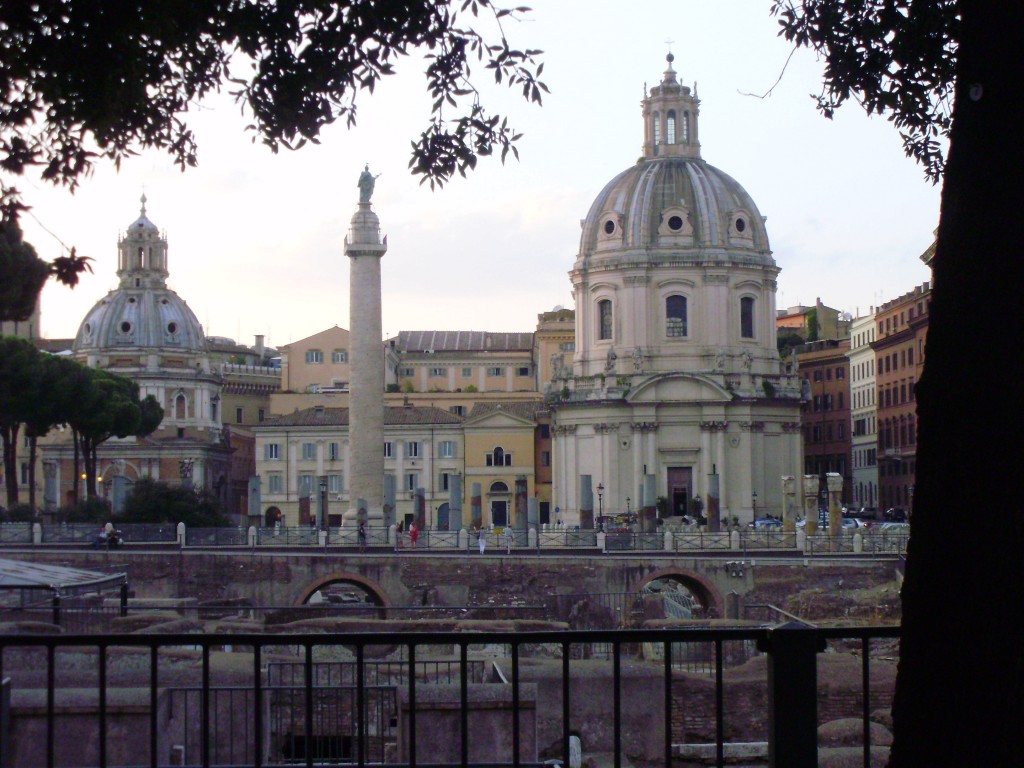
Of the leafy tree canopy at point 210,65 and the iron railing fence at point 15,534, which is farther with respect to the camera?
the iron railing fence at point 15,534

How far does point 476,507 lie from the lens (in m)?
73.1

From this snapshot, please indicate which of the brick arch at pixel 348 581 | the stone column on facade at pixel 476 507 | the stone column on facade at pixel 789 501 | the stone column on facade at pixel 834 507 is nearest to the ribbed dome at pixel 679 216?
the stone column on facade at pixel 476 507

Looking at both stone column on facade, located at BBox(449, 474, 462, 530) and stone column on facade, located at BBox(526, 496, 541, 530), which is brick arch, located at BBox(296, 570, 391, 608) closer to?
stone column on facade, located at BBox(449, 474, 462, 530)

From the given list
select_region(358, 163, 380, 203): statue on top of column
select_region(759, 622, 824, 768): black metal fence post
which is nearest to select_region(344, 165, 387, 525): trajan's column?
select_region(358, 163, 380, 203): statue on top of column

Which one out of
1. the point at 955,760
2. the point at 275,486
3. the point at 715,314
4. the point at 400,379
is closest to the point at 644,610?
the point at 955,760

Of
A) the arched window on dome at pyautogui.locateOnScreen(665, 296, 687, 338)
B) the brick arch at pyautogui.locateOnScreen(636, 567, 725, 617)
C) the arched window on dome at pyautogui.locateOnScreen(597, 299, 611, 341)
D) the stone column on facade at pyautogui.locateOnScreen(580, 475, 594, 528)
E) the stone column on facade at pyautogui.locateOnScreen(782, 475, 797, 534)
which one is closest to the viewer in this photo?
the brick arch at pyautogui.locateOnScreen(636, 567, 725, 617)

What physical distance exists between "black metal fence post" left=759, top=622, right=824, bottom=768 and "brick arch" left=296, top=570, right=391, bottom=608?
36.9 meters

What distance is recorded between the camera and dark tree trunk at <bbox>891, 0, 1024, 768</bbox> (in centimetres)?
598

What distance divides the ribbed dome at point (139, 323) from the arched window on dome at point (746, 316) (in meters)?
44.0

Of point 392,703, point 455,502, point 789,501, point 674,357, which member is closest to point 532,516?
point 455,502

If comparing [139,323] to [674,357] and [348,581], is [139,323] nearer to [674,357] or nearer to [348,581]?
[674,357]

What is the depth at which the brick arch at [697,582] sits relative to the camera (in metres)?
42.7

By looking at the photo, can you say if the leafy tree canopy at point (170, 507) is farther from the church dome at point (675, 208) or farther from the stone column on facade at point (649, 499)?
the church dome at point (675, 208)

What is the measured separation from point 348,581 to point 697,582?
392 inches
